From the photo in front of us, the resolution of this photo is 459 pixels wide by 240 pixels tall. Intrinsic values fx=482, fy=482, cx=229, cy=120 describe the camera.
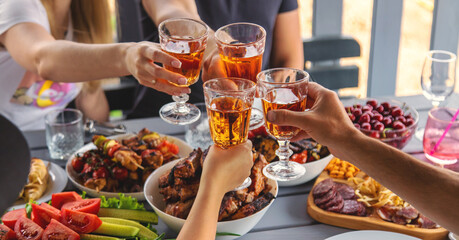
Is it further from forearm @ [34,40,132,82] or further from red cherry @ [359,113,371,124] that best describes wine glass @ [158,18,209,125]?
red cherry @ [359,113,371,124]

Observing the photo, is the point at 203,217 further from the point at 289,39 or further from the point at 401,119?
the point at 289,39

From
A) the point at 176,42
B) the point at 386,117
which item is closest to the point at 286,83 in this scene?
the point at 176,42

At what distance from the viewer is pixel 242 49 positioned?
4.73 ft

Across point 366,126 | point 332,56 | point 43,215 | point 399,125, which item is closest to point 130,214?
point 43,215

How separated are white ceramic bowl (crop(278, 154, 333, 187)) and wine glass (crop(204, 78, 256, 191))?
58 centimetres

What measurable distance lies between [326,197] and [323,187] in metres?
0.06

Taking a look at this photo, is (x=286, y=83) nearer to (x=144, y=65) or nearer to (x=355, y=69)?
(x=144, y=65)

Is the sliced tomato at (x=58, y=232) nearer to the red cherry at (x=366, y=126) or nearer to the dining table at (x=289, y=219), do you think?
the dining table at (x=289, y=219)

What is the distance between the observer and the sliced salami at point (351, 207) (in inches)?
67.7

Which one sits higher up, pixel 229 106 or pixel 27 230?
pixel 229 106

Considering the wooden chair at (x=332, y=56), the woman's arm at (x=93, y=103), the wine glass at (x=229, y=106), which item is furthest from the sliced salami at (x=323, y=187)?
the woman's arm at (x=93, y=103)

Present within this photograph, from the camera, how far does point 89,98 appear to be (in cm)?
301

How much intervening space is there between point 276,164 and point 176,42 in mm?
514

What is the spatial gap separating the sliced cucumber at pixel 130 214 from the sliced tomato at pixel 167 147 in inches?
16.2
